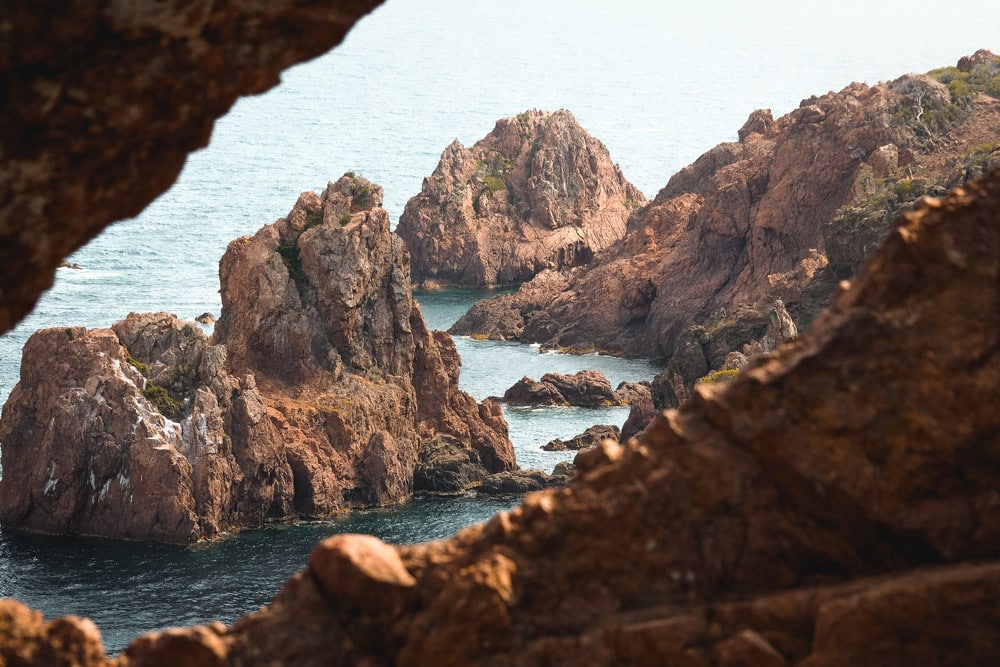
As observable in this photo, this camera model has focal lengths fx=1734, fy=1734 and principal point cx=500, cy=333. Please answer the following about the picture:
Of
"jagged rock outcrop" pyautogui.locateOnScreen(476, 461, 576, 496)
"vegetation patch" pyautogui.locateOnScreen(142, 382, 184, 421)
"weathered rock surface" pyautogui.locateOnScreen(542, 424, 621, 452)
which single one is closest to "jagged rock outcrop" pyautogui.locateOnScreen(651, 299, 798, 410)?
"weathered rock surface" pyautogui.locateOnScreen(542, 424, 621, 452)

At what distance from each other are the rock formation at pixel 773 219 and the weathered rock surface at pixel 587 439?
12.5 m

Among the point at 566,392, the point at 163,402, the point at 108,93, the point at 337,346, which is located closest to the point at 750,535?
the point at 108,93

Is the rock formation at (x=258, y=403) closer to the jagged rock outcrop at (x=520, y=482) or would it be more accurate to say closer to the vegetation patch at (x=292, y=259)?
the vegetation patch at (x=292, y=259)

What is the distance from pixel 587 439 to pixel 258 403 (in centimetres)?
3398

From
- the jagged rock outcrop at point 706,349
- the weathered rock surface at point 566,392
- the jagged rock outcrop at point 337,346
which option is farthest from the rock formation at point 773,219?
the jagged rock outcrop at point 337,346

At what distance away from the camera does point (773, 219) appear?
536 ft

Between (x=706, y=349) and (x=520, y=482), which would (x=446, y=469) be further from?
(x=706, y=349)

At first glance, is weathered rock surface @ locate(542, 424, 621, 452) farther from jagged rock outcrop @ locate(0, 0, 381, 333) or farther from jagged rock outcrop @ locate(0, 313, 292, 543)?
jagged rock outcrop @ locate(0, 0, 381, 333)

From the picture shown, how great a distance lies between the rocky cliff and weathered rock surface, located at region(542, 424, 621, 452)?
103 metres

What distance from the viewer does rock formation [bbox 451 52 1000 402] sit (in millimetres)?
128625

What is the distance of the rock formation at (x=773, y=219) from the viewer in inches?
5064

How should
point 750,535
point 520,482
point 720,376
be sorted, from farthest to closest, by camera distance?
1. point 720,376
2. point 520,482
3. point 750,535

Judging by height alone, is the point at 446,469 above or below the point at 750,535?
below

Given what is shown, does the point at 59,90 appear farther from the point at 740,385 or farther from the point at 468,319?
the point at 468,319
